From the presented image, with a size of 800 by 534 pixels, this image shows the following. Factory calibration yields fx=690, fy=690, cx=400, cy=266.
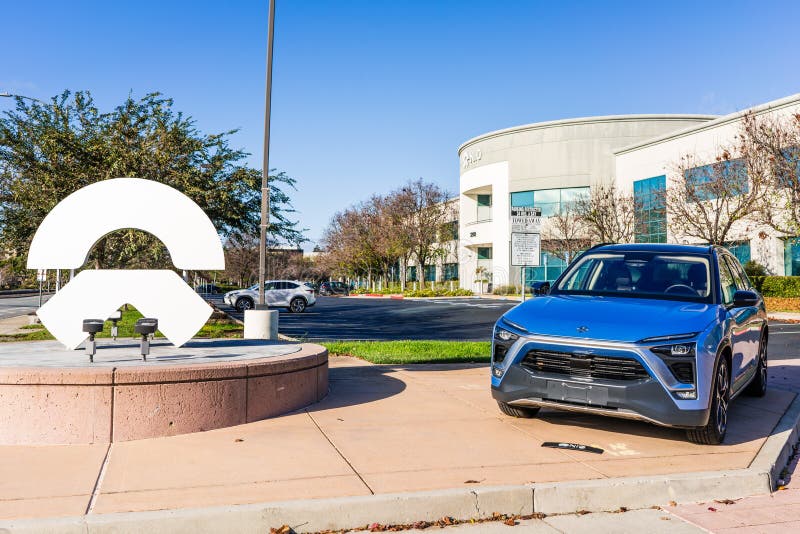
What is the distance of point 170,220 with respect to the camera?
8.35 metres

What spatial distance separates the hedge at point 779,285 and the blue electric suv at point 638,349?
2523 cm

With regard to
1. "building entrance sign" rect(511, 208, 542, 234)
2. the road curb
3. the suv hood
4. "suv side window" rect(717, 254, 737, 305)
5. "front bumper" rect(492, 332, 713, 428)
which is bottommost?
the road curb

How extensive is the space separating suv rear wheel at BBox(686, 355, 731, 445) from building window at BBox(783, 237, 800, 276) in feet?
90.5

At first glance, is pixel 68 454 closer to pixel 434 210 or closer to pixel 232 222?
pixel 232 222

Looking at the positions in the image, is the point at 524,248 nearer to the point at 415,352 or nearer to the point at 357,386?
the point at 415,352

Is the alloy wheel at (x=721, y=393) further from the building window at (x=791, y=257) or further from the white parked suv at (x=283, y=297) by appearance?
the building window at (x=791, y=257)

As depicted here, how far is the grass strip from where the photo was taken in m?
12.0

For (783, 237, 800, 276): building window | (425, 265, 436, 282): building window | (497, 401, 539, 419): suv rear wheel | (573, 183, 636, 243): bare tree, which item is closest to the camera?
(497, 401, 539, 419): suv rear wheel

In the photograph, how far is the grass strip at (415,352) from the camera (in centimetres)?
1202

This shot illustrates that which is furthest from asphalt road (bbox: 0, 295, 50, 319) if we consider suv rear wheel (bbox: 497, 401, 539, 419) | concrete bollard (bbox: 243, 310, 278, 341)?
suv rear wheel (bbox: 497, 401, 539, 419)

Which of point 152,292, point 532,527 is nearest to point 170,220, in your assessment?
point 152,292

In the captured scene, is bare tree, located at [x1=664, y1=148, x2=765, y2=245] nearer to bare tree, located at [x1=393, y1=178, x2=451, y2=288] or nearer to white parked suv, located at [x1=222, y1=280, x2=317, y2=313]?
white parked suv, located at [x1=222, y1=280, x2=317, y2=313]

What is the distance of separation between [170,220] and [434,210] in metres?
52.2

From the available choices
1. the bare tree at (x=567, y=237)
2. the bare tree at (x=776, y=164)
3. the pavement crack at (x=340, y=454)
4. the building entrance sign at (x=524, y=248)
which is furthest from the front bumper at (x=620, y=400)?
the bare tree at (x=567, y=237)
